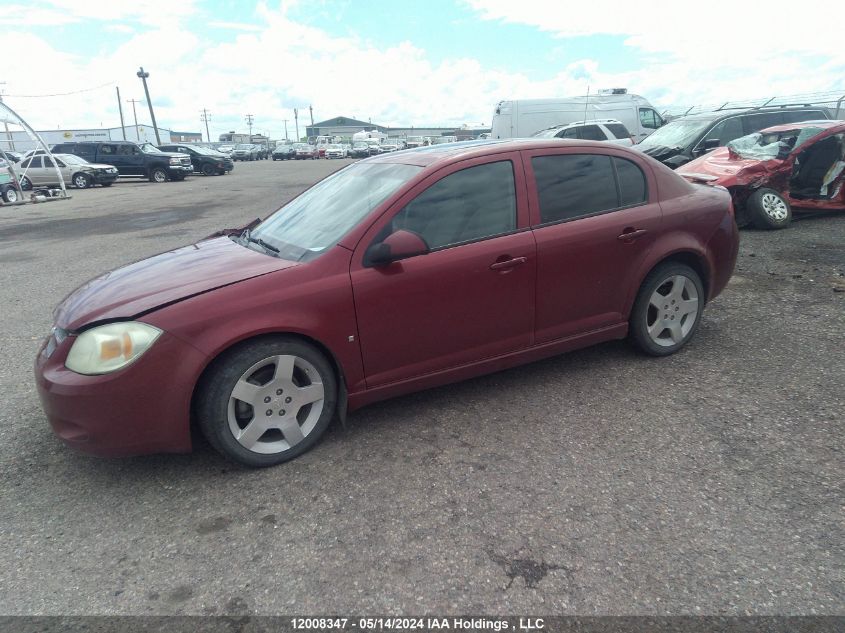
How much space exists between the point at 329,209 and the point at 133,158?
28024mm

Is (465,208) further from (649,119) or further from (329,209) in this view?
(649,119)

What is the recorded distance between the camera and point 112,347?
8.96ft

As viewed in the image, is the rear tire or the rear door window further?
the rear tire

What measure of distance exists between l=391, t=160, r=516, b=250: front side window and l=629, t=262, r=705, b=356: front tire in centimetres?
122

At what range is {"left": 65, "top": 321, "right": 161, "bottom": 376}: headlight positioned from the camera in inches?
107

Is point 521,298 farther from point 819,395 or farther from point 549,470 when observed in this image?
point 819,395

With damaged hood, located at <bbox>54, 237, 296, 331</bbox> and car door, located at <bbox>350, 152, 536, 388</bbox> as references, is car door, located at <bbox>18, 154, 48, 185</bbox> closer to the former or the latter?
damaged hood, located at <bbox>54, 237, 296, 331</bbox>

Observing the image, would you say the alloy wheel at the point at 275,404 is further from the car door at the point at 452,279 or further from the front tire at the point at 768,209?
the front tire at the point at 768,209

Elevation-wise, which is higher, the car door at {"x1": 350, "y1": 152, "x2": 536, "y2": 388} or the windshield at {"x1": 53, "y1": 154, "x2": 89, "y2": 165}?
the windshield at {"x1": 53, "y1": 154, "x2": 89, "y2": 165}

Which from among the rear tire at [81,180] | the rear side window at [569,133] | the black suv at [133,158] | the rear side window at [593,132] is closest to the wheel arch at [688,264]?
the rear side window at [569,133]

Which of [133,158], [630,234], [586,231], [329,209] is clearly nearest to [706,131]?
[630,234]

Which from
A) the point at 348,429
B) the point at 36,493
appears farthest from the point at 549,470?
the point at 36,493

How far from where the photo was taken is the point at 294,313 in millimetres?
2920

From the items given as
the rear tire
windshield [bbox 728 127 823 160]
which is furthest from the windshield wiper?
the rear tire
